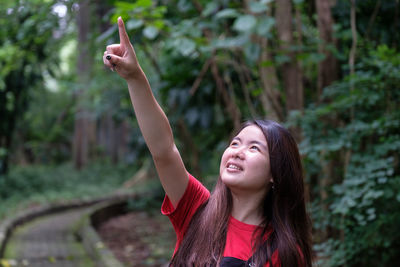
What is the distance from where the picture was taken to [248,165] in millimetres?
1619

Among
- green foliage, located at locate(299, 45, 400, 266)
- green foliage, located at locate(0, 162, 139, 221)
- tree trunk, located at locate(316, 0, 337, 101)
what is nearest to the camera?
green foliage, located at locate(299, 45, 400, 266)

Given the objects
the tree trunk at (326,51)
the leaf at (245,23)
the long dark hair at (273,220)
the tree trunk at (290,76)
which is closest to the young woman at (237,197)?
the long dark hair at (273,220)

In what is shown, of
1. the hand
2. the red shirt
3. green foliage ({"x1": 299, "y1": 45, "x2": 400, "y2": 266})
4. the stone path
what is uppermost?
the hand

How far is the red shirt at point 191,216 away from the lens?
1.59m

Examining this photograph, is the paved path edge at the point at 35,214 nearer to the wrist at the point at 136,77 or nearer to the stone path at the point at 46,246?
the stone path at the point at 46,246

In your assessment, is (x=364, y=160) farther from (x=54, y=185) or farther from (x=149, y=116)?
(x=54, y=185)

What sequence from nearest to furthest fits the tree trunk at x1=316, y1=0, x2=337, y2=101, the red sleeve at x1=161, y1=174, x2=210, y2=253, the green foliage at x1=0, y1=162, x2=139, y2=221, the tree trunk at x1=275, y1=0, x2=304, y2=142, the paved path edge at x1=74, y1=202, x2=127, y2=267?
the red sleeve at x1=161, y1=174, x2=210, y2=253
the tree trunk at x1=316, y1=0, x2=337, y2=101
the tree trunk at x1=275, y1=0, x2=304, y2=142
the paved path edge at x1=74, y1=202, x2=127, y2=267
the green foliage at x1=0, y1=162, x2=139, y2=221

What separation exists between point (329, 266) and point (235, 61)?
2.55m

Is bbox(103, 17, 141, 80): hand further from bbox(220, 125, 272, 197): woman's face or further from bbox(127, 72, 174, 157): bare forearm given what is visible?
bbox(220, 125, 272, 197): woman's face

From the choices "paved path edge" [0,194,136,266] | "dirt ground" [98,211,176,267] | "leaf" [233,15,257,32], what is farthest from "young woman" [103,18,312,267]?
"paved path edge" [0,194,136,266]

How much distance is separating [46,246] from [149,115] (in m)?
6.54

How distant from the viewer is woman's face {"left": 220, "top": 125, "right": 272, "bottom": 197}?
5.29 feet

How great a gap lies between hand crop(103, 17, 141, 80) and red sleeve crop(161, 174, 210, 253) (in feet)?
1.67

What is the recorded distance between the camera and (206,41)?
4.23m
